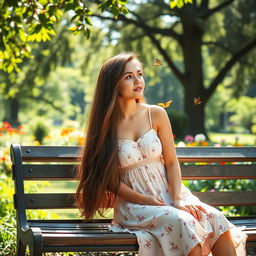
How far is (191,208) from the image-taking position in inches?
149

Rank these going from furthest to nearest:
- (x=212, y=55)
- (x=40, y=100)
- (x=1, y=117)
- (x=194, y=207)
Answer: (x=1, y=117)
(x=40, y=100)
(x=212, y=55)
(x=194, y=207)

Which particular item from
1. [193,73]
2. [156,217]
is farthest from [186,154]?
[193,73]

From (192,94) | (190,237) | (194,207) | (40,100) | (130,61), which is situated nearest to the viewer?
(190,237)

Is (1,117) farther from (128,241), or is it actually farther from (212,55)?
(128,241)

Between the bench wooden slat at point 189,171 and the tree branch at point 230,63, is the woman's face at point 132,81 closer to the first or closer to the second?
the bench wooden slat at point 189,171

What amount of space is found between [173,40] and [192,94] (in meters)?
3.01

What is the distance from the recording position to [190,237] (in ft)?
11.4

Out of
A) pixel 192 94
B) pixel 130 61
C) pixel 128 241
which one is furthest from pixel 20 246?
pixel 192 94

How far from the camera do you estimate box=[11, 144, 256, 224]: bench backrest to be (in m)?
4.20

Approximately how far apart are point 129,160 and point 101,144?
0.71ft

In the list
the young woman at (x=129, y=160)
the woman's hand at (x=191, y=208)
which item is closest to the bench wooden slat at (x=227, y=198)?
the young woman at (x=129, y=160)

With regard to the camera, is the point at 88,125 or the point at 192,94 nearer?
the point at 88,125

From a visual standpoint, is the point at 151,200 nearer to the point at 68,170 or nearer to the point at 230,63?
the point at 68,170

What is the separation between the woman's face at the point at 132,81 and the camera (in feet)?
13.2
